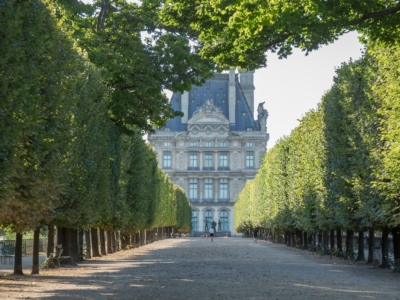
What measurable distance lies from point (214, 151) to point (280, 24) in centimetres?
12627

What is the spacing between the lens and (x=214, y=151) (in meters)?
140

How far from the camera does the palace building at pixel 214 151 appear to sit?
139375 millimetres

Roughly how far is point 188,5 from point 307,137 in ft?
82.0

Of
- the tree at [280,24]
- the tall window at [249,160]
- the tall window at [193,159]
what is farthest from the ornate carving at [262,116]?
the tree at [280,24]

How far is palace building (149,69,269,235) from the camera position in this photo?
13938 cm

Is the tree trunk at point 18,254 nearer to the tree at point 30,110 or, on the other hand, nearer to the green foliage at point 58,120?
the tree at point 30,110

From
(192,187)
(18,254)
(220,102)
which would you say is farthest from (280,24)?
(192,187)

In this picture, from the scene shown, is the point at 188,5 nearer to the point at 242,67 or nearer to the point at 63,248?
the point at 242,67

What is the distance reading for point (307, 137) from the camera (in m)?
41.0

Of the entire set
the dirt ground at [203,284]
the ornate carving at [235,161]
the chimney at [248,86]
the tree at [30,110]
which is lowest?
the dirt ground at [203,284]

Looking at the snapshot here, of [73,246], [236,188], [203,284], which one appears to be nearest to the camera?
[203,284]

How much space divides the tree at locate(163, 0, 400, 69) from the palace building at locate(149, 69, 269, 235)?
12194 centimetres

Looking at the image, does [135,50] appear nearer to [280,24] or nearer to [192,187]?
[280,24]

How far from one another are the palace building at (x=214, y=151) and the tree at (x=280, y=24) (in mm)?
121942
